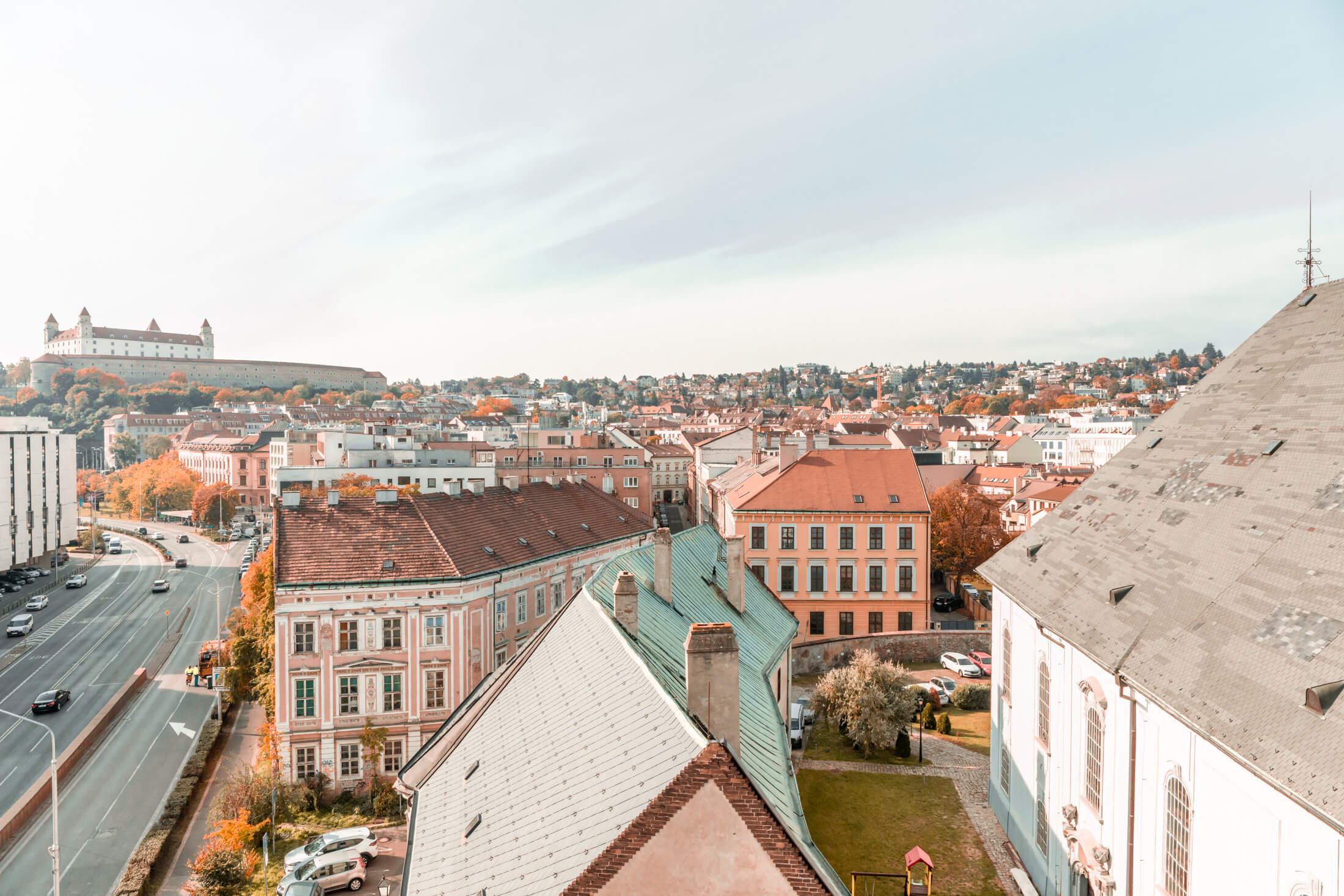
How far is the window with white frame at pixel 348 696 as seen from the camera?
114 ft

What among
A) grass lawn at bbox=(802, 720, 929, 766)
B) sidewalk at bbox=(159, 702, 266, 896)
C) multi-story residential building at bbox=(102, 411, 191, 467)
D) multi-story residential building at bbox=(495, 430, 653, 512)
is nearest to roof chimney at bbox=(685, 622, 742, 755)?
grass lawn at bbox=(802, 720, 929, 766)

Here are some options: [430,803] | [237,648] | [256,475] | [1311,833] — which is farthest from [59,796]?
Answer: [256,475]

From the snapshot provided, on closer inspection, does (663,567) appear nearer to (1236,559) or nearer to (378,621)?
(1236,559)

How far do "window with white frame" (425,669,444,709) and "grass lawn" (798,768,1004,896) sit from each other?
626 inches

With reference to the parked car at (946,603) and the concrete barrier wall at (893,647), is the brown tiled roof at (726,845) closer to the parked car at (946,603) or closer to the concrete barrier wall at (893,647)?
the concrete barrier wall at (893,647)

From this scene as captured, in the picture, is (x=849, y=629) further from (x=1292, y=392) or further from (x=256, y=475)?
(x=256, y=475)

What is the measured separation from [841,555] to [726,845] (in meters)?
40.1

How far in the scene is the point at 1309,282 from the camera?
874 inches

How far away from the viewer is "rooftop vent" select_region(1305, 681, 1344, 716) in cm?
1188

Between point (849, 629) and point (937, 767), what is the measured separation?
58.0 feet

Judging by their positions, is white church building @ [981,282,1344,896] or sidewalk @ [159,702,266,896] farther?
sidewalk @ [159,702,266,896]

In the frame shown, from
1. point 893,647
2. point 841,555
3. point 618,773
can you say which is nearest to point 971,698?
point 893,647

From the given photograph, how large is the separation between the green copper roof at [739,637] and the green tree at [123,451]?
179 meters

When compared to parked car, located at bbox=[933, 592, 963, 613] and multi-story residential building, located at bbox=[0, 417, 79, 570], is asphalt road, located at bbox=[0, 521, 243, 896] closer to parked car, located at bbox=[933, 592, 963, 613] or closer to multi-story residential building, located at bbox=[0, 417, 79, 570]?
multi-story residential building, located at bbox=[0, 417, 79, 570]
